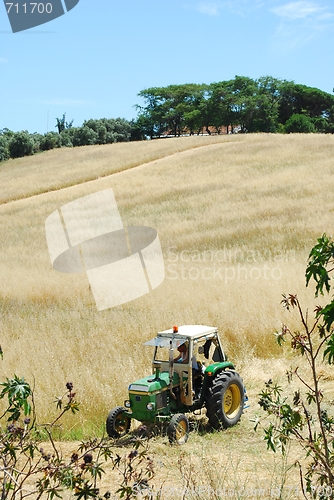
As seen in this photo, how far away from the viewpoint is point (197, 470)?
5.43 m

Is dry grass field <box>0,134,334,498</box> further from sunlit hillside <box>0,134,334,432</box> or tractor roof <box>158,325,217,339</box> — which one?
tractor roof <box>158,325,217,339</box>

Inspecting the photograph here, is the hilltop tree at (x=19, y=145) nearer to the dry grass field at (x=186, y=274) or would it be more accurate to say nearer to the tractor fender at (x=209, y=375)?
the dry grass field at (x=186, y=274)

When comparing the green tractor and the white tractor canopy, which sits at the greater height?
the white tractor canopy

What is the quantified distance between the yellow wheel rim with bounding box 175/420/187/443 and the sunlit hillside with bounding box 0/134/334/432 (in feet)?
3.90

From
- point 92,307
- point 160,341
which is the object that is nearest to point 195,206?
point 92,307

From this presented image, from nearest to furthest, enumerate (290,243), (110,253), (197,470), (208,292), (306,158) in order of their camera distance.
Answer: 1. (197,470)
2. (208,292)
3. (290,243)
4. (110,253)
5. (306,158)

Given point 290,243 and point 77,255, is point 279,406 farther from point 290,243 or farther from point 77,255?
point 77,255

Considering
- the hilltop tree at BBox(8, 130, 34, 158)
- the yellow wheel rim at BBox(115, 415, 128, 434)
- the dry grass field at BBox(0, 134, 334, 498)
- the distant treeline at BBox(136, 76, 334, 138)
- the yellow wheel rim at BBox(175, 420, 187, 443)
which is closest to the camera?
the yellow wheel rim at BBox(175, 420, 187, 443)

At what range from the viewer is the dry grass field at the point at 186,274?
7750mm

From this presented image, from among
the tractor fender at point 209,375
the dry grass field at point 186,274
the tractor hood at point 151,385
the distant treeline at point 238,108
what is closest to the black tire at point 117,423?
the tractor hood at point 151,385

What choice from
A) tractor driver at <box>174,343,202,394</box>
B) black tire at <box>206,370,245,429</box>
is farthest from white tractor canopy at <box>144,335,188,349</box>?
black tire at <box>206,370,245,429</box>

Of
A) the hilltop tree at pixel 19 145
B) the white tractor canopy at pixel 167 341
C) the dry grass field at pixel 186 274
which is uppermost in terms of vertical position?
the hilltop tree at pixel 19 145

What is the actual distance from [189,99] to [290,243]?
81710 mm

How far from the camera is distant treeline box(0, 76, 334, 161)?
79375 millimetres
